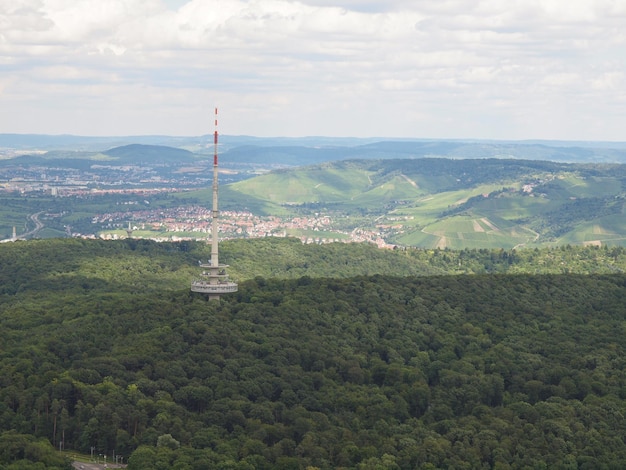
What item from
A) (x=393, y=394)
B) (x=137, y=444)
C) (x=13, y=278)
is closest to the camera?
(x=137, y=444)

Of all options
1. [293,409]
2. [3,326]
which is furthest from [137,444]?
[3,326]

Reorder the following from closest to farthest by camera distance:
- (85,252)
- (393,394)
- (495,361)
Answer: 1. (393,394)
2. (495,361)
3. (85,252)

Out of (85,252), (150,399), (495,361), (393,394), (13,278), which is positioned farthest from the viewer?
(85,252)

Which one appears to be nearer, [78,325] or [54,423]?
[54,423]

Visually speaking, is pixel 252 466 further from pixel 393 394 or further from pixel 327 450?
pixel 393 394

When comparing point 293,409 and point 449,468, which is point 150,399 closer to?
point 293,409

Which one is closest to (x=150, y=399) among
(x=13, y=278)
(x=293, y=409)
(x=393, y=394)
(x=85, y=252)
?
(x=293, y=409)
